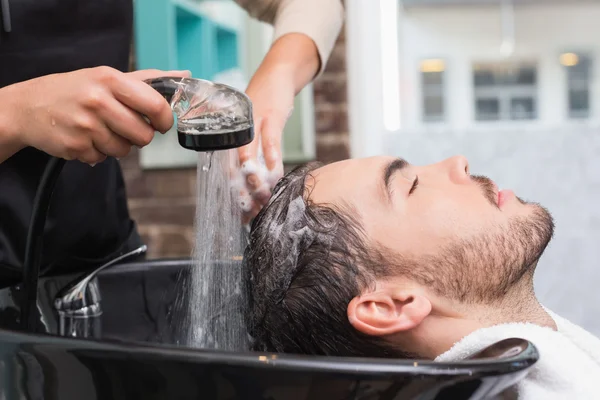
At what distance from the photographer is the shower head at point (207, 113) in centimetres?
60

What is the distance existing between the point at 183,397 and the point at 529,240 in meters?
0.49

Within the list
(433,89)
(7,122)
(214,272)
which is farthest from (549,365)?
(433,89)

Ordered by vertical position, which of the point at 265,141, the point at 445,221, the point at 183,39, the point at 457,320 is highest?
the point at 183,39

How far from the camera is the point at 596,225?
2076mm

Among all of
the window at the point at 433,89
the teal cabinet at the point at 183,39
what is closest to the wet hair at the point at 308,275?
the teal cabinet at the point at 183,39

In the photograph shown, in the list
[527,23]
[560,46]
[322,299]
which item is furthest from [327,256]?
[560,46]

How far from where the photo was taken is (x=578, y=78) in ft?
10.3

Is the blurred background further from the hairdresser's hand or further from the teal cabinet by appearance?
the hairdresser's hand

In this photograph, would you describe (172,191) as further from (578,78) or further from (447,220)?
(578,78)

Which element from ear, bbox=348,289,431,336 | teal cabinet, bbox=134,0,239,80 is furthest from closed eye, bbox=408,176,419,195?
teal cabinet, bbox=134,0,239,80

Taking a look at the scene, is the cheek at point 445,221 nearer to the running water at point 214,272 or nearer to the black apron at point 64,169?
the running water at point 214,272

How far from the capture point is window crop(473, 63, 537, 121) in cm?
307

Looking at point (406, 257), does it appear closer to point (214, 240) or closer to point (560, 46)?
point (214, 240)

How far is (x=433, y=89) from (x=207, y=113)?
2.64m
